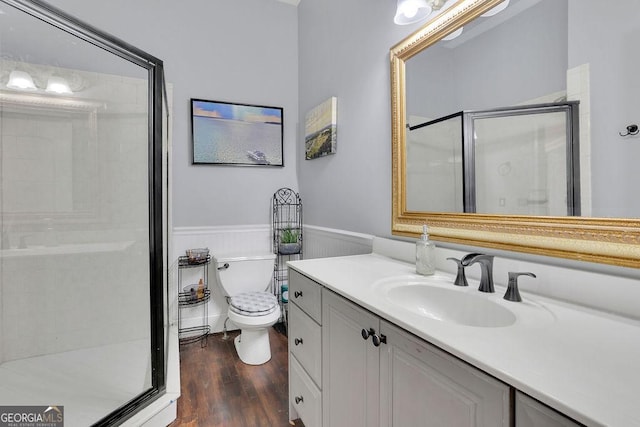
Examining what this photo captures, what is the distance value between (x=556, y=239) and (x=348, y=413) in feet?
2.85

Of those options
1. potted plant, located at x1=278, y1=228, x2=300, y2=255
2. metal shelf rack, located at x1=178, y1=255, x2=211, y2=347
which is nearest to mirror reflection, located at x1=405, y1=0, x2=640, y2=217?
potted plant, located at x1=278, y1=228, x2=300, y2=255

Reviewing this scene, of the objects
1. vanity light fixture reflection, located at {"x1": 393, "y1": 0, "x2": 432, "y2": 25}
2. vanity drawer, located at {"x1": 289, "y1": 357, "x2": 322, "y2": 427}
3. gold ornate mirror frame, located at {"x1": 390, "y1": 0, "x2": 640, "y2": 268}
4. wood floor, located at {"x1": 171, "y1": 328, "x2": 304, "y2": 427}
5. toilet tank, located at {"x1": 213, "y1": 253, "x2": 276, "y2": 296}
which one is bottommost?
wood floor, located at {"x1": 171, "y1": 328, "x2": 304, "y2": 427}

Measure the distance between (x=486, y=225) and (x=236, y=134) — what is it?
2.04 metres

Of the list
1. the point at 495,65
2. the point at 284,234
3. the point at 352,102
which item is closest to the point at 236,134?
the point at 284,234

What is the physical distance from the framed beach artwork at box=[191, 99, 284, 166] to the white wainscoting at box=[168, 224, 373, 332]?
578mm

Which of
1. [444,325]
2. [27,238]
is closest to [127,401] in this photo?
[27,238]

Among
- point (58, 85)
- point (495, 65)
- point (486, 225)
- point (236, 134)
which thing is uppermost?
point (58, 85)

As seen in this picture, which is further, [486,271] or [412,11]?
[412,11]

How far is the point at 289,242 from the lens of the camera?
8.20 feet

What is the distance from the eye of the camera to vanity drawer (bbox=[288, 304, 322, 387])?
3.88ft

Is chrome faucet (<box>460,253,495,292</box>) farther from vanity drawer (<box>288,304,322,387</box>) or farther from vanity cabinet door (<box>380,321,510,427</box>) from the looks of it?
vanity drawer (<box>288,304,322,387</box>)

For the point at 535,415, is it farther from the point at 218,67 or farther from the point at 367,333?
the point at 218,67

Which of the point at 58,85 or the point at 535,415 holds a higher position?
the point at 58,85

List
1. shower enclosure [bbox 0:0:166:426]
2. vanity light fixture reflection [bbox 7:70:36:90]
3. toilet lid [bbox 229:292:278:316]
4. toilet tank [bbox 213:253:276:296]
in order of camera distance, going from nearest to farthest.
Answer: shower enclosure [bbox 0:0:166:426], vanity light fixture reflection [bbox 7:70:36:90], toilet lid [bbox 229:292:278:316], toilet tank [bbox 213:253:276:296]
